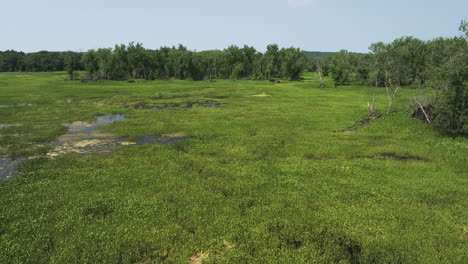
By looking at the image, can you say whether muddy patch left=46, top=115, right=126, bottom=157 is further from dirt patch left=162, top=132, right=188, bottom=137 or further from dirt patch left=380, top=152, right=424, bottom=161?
dirt patch left=380, top=152, right=424, bottom=161

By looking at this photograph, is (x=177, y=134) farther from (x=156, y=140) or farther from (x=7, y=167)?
(x=7, y=167)

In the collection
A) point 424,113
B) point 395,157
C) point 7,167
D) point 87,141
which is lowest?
point 7,167

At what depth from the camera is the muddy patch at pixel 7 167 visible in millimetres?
18297

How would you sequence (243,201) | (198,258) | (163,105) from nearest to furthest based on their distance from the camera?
(198,258) < (243,201) < (163,105)

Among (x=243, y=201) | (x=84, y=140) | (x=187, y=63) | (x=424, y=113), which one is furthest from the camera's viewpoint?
(x=187, y=63)

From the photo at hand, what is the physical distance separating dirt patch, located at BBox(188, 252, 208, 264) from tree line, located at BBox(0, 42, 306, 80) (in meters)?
112

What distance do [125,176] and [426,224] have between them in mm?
16890

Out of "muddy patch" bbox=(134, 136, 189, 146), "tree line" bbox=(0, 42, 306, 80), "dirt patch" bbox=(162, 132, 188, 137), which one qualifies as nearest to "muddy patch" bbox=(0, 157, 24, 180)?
"muddy patch" bbox=(134, 136, 189, 146)

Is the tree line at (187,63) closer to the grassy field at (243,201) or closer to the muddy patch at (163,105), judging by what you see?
the muddy patch at (163,105)

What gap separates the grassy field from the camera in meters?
10.6

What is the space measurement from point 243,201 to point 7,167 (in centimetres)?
1794

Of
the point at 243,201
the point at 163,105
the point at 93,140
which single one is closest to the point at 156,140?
the point at 93,140

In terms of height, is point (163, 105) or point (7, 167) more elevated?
point (163, 105)

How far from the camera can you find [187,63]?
12275cm
